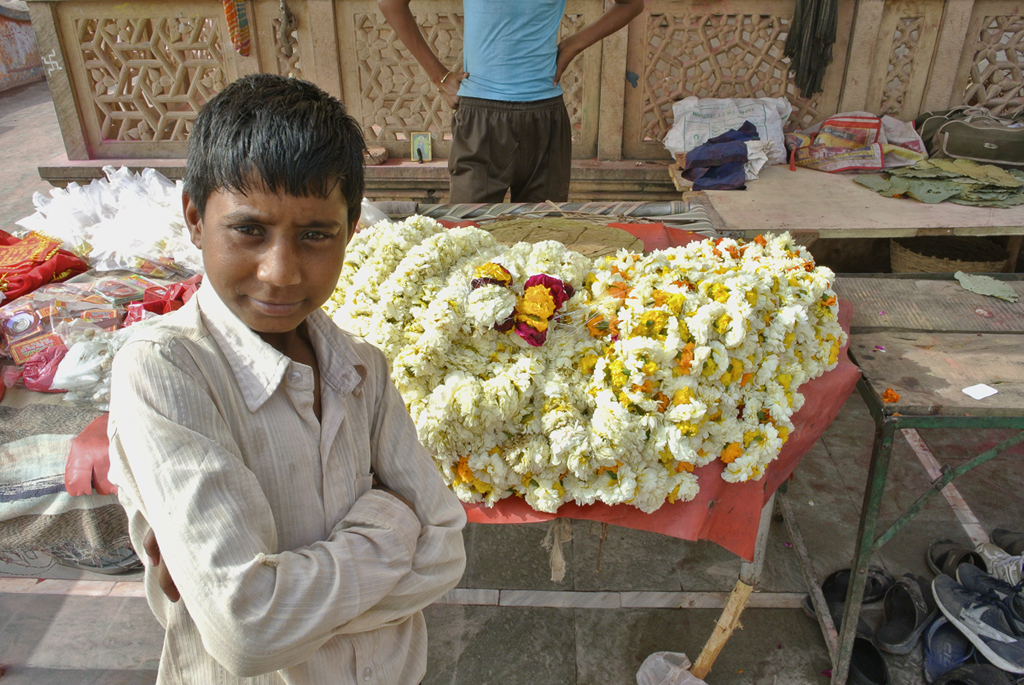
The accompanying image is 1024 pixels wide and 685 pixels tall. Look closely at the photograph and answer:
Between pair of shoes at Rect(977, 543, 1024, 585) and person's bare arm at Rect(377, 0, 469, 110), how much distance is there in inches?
132

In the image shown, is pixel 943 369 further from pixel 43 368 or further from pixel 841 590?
pixel 43 368

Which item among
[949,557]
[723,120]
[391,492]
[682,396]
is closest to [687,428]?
[682,396]

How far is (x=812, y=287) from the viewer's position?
2.28 meters

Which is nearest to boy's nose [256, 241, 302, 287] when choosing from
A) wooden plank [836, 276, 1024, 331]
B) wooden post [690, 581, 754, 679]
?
wooden post [690, 581, 754, 679]

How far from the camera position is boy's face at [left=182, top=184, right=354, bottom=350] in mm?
990

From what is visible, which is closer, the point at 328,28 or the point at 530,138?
the point at 530,138

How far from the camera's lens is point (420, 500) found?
126 cm

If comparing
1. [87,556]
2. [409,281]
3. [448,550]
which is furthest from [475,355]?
[87,556]

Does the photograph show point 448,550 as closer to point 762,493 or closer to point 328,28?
point 762,493

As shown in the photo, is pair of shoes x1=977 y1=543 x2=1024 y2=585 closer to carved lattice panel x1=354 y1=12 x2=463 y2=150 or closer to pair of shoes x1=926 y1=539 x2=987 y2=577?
pair of shoes x1=926 y1=539 x2=987 y2=577

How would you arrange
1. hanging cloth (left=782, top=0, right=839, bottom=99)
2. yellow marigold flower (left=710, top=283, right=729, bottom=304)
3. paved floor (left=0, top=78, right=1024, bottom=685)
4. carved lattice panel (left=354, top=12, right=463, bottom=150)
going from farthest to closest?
carved lattice panel (left=354, top=12, right=463, bottom=150) → hanging cloth (left=782, top=0, right=839, bottom=99) → paved floor (left=0, top=78, right=1024, bottom=685) → yellow marigold flower (left=710, top=283, right=729, bottom=304)

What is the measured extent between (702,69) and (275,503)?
206 inches

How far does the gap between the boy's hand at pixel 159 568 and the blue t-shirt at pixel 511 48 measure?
9.91 ft

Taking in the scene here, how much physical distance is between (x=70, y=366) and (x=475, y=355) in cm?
146
